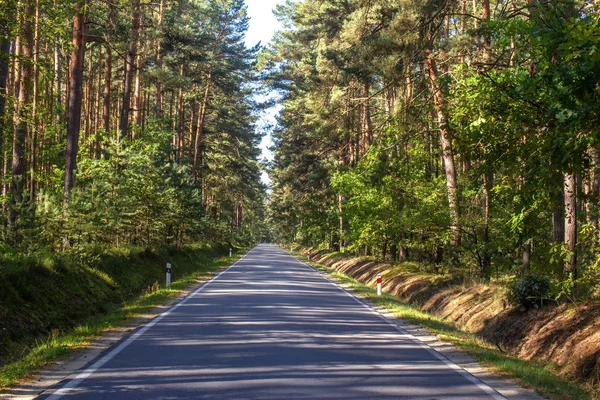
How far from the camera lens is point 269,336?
34.7 feet

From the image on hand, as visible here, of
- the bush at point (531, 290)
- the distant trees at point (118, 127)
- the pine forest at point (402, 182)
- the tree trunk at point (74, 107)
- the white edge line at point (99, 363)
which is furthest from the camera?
the tree trunk at point (74, 107)

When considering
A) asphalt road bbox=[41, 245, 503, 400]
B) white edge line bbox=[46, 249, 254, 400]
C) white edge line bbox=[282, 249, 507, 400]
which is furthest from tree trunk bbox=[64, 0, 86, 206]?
white edge line bbox=[282, 249, 507, 400]

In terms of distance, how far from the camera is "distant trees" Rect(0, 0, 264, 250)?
1477 cm

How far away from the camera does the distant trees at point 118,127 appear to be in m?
14.8

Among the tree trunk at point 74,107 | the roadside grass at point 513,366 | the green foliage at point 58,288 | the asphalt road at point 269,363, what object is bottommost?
the roadside grass at point 513,366

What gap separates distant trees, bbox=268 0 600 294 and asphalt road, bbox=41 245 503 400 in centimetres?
244

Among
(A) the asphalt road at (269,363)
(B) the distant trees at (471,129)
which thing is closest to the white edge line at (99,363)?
(A) the asphalt road at (269,363)

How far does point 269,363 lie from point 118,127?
1142 inches

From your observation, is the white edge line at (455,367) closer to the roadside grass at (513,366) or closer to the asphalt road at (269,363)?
the asphalt road at (269,363)

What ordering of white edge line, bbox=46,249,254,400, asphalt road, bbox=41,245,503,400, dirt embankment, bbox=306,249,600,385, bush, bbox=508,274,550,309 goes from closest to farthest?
1. white edge line, bbox=46,249,254,400
2. asphalt road, bbox=41,245,503,400
3. dirt embankment, bbox=306,249,600,385
4. bush, bbox=508,274,550,309

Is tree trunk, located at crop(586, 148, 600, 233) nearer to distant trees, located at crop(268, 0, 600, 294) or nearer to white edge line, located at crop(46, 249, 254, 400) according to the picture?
distant trees, located at crop(268, 0, 600, 294)

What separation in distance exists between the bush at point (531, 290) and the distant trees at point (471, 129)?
24.0 inches

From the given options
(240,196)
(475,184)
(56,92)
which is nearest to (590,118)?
(475,184)

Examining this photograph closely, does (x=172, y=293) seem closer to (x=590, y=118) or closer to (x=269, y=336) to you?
(x=269, y=336)
